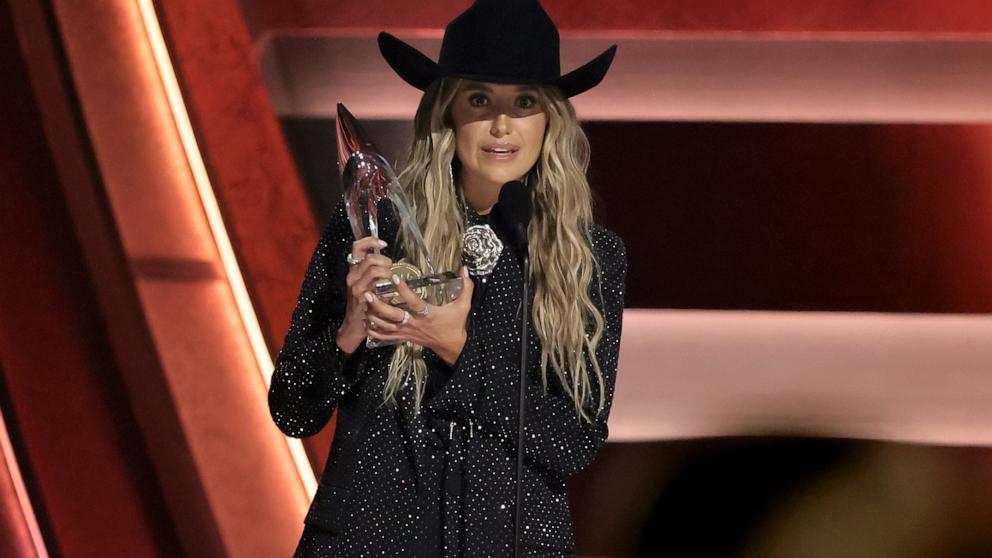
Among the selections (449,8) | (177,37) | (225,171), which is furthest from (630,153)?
(177,37)

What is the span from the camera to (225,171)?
8.50ft

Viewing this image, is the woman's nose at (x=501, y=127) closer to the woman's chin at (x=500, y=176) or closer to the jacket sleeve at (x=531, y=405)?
the woman's chin at (x=500, y=176)

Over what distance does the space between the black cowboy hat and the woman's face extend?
0.10ft

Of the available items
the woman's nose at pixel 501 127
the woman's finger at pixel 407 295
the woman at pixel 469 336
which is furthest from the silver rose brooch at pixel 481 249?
the woman's finger at pixel 407 295

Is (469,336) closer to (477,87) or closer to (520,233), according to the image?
(520,233)

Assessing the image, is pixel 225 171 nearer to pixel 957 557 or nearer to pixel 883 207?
pixel 883 207

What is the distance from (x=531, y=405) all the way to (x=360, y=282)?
25cm

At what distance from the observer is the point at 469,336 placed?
1.39 meters

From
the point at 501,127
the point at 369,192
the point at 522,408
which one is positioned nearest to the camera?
the point at 522,408

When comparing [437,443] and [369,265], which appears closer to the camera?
[369,265]

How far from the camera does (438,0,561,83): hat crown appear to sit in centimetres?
145

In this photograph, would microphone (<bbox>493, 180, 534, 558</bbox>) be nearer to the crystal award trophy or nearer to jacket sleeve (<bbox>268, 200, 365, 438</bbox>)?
the crystal award trophy

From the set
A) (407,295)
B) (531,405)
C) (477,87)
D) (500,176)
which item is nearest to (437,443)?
(531,405)

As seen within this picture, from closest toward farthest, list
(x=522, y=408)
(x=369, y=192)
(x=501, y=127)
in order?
(x=522, y=408) < (x=369, y=192) < (x=501, y=127)
